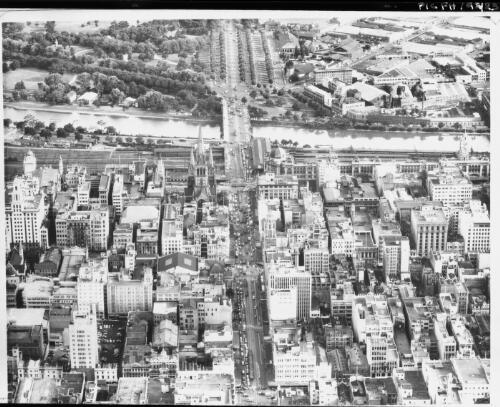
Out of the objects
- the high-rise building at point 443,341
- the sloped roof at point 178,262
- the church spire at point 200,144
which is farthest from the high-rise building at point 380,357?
the church spire at point 200,144

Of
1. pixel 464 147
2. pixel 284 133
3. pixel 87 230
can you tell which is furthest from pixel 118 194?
pixel 464 147

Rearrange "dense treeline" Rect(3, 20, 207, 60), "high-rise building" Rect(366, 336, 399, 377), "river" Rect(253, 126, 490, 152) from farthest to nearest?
1. "river" Rect(253, 126, 490, 152)
2. "dense treeline" Rect(3, 20, 207, 60)
3. "high-rise building" Rect(366, 336, 399, 377)

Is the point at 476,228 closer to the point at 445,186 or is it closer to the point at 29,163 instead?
the point at 445,186

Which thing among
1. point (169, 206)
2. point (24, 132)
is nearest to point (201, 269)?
point (169, 206)

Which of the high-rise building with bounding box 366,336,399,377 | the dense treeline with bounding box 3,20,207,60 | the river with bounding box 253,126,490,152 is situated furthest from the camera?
the river with bounding box 253,126,490,152

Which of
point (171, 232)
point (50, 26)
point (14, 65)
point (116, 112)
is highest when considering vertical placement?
point (50, 26)

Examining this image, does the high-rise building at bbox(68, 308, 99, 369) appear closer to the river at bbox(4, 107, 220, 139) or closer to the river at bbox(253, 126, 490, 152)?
the river at bbox(4, 107, 220, 139)

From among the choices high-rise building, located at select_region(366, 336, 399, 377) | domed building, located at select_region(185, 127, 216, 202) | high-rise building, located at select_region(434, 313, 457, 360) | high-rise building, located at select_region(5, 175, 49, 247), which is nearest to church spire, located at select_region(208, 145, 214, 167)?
domed building, located at select_region(185, 127, 216, 202)
